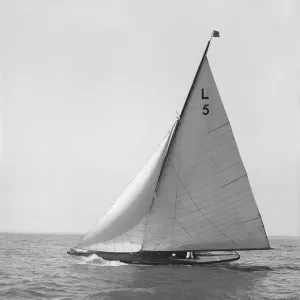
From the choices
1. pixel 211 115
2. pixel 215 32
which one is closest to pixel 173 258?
pixel 211 115

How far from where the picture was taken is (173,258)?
3156cm

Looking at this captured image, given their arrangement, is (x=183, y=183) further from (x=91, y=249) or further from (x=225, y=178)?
(x=91, y=249)

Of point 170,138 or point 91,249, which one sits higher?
point 170,138

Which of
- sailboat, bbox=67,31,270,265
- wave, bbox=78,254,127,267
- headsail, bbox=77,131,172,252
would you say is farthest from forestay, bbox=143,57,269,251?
wave, bbox=78,254,127,267

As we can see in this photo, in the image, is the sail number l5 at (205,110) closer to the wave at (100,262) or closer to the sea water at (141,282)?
the sea water at (141,282)

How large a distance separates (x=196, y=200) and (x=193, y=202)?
0.81 ft

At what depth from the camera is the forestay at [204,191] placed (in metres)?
29.7

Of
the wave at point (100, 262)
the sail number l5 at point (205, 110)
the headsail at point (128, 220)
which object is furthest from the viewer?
the wave at point (100, 262)

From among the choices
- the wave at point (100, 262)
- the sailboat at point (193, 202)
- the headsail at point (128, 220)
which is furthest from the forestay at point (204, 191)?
the wave at point (100, 262)

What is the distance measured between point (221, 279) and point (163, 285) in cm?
477

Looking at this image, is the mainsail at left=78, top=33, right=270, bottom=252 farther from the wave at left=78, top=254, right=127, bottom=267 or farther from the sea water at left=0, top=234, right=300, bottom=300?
the sea water at left=0, top=234, right=300, bottom=300

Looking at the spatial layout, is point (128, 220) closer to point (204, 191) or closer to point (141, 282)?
point (204, 191)

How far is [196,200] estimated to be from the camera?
1185 inches

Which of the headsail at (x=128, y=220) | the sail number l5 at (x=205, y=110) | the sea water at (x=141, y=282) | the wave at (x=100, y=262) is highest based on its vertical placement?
the sail number l5 at (x=205, y=110)
